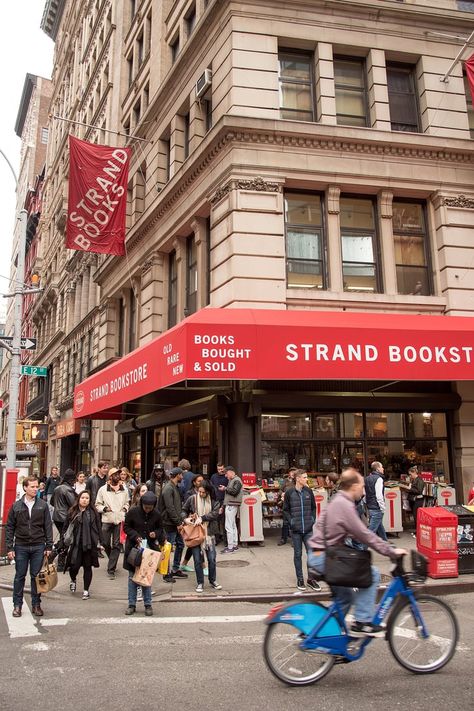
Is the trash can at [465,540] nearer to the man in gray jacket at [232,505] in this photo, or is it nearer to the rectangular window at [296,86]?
the man in gray jacket at [232,505]

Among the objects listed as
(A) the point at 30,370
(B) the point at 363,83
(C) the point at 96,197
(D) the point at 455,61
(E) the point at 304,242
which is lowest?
(A) the point at 30,370

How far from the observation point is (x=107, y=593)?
916 cm

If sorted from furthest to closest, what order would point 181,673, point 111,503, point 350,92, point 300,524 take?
point 350,92, point 111,503, point 300,524, point 181,673

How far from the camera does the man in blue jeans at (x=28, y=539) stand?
786 centimetres

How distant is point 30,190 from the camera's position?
63594 mm

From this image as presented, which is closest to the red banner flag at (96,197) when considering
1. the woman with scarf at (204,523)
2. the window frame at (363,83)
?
the window frame at (363,83)

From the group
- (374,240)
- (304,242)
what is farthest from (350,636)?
(374,240)

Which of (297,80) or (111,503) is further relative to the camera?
(297,80)

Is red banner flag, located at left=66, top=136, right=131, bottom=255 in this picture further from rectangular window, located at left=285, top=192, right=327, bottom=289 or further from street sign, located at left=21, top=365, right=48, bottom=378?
rectangular window, located at left=285, top=192, right=327, bottom=289

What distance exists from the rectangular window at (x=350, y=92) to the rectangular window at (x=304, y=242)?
8.49 ft

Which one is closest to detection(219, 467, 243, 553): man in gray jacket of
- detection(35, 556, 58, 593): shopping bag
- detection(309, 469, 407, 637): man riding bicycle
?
detection(35, 556, 58, 593): shopping bag

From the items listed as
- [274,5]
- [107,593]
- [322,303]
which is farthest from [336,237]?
[107,593]

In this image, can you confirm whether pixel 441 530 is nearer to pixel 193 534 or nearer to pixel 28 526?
pixel 193 534

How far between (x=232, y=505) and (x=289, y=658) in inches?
289
